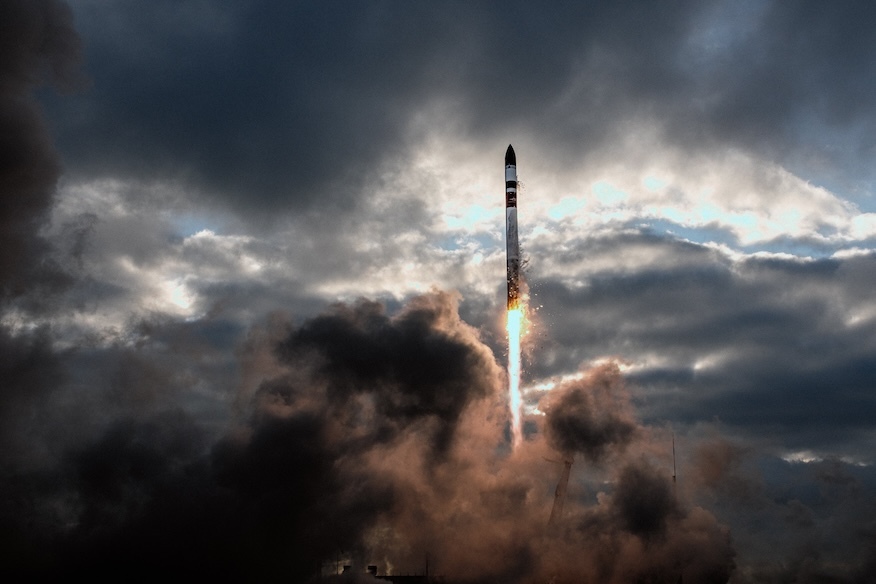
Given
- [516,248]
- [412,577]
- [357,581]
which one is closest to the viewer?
[516,248]

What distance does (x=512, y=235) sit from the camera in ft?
410

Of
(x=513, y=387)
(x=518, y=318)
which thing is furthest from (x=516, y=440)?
(x=518, y=318)

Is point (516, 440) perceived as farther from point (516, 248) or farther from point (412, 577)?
point (412, 577)

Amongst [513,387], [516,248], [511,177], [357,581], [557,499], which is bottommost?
[357,581]

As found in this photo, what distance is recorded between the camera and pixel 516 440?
449 feet

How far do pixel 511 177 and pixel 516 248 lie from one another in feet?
32.9

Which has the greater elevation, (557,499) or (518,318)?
(518,318)

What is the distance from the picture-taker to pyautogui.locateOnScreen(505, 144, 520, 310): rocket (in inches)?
4911

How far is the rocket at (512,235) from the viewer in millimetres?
124750

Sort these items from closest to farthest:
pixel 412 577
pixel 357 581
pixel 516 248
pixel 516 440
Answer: pixel 516 248 → pixel 516 440 → pixel 357 581 → pixel 412 577

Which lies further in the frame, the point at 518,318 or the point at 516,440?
the point at 516,440

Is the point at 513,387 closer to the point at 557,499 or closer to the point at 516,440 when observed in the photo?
the point at 516,440

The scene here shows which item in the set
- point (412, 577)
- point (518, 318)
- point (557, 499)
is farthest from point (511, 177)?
point (412, 577)

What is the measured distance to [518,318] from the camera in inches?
4958
